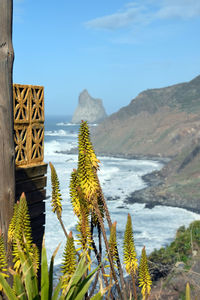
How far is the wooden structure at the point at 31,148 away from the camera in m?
5.98

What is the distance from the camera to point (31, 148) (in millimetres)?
6176

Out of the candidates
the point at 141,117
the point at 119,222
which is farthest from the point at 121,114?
the point at 119,222

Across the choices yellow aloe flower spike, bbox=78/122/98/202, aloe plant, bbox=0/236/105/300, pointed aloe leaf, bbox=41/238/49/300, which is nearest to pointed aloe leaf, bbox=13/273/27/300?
aloe plant, bbox=0/236/105/300

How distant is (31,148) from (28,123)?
37 centimetres

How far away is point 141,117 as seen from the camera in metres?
135

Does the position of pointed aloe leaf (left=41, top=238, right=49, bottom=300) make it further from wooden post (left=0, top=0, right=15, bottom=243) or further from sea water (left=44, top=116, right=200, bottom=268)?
sea water (left=44, top=116, right=200, bottom=268)

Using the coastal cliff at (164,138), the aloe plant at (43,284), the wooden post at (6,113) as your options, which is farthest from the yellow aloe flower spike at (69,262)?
the coastal cliff at (164,138)

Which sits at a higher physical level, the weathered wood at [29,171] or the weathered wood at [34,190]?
the weathered wood at [29,171]

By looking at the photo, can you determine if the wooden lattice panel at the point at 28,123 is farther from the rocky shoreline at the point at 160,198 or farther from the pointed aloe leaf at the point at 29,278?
the rocky shoreline at the point at 160,198

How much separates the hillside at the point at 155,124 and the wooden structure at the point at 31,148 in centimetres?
9900

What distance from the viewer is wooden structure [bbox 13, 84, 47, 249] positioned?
5.98m

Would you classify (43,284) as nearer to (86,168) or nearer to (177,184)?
(86,168)

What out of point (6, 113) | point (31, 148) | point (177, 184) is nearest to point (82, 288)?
point (6, 113)

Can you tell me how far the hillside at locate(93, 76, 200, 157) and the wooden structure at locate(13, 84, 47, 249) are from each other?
325ft
